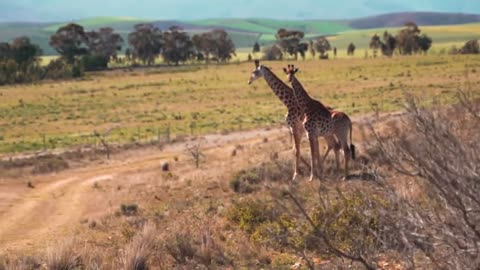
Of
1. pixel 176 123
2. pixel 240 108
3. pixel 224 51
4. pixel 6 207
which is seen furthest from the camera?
pixel 224 51

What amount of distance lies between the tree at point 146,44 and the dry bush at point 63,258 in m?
121

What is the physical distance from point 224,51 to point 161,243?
121m

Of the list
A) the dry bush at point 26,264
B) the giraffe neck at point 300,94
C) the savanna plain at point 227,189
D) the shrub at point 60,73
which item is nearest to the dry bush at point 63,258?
the savanna plain at point 227,189

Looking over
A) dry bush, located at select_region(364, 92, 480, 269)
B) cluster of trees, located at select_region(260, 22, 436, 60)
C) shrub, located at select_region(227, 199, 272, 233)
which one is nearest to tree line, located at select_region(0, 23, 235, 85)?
cluster of trees, located at select_region(260, 22, 436, 60)

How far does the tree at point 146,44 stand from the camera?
424ft

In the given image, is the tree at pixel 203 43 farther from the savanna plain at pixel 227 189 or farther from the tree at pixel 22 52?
the savanna plain at pixel 227 189

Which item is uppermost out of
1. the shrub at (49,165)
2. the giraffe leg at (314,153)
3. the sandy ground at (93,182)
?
the giraffe leg at (314,153)

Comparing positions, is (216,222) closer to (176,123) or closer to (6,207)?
(6,207)

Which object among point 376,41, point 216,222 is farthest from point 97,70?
point 216,222

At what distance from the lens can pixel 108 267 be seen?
9.02 meters

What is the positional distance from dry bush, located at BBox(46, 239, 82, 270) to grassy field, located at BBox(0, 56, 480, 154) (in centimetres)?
1498

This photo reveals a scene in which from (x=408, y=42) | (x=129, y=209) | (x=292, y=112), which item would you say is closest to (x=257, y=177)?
(x=292, y=112)

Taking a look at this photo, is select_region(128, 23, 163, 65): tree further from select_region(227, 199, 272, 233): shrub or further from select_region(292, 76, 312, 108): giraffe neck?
select_region(227, 199, 272, 233): shrub

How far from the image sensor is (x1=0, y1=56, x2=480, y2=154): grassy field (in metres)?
36.6
